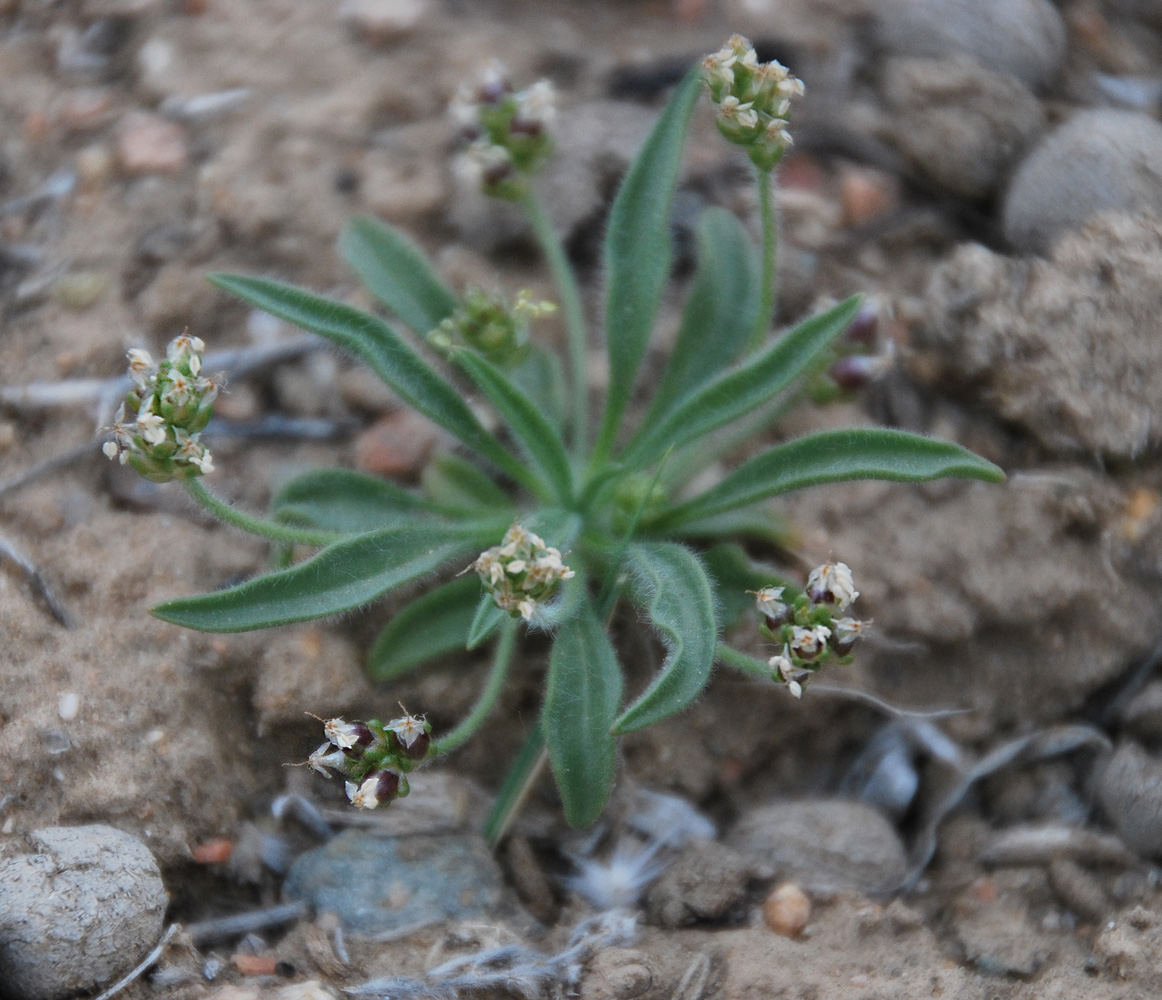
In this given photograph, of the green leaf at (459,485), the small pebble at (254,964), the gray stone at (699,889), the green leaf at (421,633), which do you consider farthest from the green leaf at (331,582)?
the gray stone at (699,889)

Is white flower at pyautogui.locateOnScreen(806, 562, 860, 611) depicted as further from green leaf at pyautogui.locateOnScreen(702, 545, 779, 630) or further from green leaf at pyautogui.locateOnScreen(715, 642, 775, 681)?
green leaf at pyautogui.locateOnScreen(702, 545, 779, 630)

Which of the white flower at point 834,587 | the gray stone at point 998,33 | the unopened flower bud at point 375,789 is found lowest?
the unopened flower bud at point 375,789

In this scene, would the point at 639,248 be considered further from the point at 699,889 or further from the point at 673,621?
the point at 699,889

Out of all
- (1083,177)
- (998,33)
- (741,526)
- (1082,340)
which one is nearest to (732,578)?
(741,526)

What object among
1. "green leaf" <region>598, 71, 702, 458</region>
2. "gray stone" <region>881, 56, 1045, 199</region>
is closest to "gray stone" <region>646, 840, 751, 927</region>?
"green leaf" <region>598, 71, 702, 458</region>

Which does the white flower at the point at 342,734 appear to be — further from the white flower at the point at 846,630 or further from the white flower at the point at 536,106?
the white flower at the point at 536,106

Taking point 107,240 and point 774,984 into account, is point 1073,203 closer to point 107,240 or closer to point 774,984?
point 774,984

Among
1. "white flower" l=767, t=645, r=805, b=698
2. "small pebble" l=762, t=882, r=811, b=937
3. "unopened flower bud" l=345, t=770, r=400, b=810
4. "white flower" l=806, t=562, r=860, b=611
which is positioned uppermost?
"white flower" l=806, t=562, r=860, b=611

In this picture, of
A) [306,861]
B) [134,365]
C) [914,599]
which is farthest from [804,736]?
[134,365]
